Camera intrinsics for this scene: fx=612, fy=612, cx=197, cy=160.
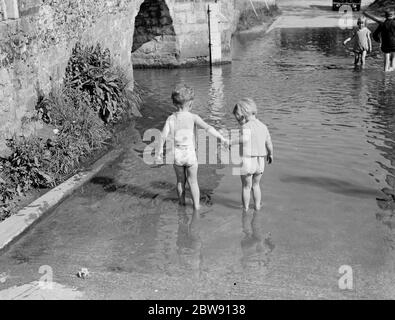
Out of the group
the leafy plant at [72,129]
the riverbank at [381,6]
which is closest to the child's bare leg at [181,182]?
the leafy plant at [72,129]

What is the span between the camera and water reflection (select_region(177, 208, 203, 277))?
619cm

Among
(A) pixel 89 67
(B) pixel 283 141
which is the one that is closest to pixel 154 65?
(A) pixel 89 67

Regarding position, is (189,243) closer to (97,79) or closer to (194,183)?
(194,183)

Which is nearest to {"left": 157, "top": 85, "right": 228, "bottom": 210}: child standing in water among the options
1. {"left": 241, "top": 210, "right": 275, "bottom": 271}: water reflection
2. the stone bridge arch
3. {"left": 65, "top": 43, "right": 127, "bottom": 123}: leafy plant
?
{"left": 241, "top": 210, "right": 275, "bottom": 271}: water reflection

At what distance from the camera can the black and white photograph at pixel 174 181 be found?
19.1ft

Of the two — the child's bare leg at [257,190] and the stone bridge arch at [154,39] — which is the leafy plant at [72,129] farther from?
the stone bridge arch at [154,39]

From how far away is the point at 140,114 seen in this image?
12.9m

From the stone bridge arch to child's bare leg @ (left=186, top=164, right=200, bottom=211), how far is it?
11452 mm

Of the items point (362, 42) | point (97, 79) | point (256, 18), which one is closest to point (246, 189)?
point (97, 79)

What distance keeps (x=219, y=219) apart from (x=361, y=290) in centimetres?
230

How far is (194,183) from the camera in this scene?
7.48m

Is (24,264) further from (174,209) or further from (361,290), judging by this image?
(361,290)

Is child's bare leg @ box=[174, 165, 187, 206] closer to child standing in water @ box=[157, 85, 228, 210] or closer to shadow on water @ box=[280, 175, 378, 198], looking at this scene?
child standing in water @ box=[157, 85, 228, 210]
